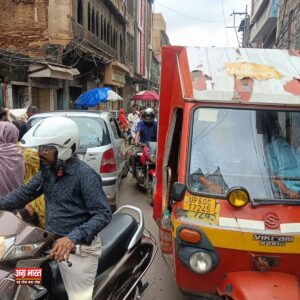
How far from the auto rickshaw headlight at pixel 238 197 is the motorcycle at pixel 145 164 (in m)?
4.89

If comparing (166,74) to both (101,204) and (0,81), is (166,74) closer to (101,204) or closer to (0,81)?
(101,204)

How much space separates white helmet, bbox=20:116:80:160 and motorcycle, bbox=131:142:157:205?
17.8 feet

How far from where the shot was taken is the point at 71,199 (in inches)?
106

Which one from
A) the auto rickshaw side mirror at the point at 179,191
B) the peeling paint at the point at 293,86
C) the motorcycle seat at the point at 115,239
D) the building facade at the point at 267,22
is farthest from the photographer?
the building facade at the point at 267,22

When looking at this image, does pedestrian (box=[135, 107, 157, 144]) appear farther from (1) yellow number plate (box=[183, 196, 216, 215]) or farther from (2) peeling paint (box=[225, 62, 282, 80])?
(1) yellow number plate (box=[183, 196, 216, 215])

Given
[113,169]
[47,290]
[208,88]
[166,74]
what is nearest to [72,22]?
[113,169]

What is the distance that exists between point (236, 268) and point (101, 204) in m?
1.14

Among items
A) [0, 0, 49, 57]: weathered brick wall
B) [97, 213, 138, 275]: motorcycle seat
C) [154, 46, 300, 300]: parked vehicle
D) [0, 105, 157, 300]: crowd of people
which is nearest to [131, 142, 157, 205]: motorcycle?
[154, 46, 300, 300]: parked vehicle

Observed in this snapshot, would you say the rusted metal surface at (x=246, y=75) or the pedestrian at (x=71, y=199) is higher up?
the rusted metal surface at (x=246, y=75)

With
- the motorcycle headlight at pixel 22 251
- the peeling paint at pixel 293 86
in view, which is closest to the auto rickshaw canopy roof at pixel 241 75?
the peeling paint at pixel 293 86

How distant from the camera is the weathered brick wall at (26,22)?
57.1ft

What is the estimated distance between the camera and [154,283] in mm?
4574

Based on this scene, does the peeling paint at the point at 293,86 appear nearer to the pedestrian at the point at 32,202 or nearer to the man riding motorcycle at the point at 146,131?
the pedestrian at the point at 32,202

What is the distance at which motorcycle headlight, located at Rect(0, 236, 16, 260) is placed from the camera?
7.09ft
